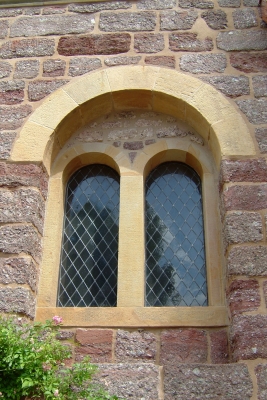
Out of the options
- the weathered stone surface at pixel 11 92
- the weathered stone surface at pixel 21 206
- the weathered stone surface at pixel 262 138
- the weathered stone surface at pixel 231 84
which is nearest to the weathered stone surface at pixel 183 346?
the weathered stone surface at pixel 21 206

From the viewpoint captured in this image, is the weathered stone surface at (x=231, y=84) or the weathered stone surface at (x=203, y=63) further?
the weathered stone surface at (x=203, y=63)

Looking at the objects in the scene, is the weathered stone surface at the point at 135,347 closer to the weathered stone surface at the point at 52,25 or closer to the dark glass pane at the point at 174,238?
the dark glass pane at the point at 174,238

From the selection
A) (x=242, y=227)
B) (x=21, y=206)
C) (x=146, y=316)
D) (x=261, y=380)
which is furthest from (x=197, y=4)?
(x=261, y=380)

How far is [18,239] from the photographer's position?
3.97 meters

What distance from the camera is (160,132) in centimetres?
474

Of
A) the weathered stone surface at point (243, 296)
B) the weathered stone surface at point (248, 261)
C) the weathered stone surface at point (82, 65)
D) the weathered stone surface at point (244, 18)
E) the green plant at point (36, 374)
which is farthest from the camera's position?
the weathered stone surface at point (244, 18)

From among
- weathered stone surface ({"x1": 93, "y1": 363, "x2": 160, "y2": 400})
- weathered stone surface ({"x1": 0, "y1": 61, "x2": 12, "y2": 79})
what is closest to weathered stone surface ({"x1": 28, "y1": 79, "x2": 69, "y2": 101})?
weathered stone surface ({"x1": 0, "y1": 61, "x2": 12, "y2": 79})

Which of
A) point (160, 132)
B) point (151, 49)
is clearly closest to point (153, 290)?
point (160, 132)

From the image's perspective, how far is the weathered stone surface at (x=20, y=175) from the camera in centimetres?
421

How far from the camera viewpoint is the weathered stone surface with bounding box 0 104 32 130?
4.52 meters

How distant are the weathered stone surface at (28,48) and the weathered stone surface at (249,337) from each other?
301 cm

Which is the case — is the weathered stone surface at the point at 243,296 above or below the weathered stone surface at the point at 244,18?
below

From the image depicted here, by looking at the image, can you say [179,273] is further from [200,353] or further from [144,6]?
[144,6]

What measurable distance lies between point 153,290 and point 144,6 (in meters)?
2.79
